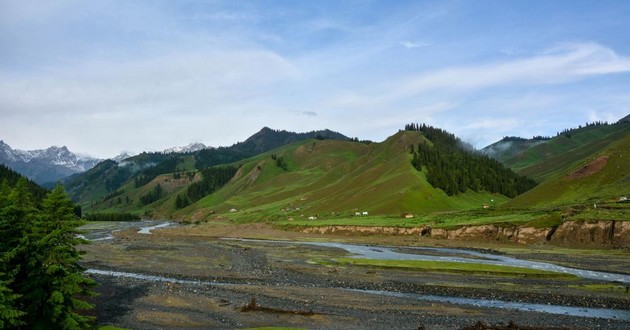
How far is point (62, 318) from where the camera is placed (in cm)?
3231

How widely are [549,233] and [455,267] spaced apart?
46.2 meters

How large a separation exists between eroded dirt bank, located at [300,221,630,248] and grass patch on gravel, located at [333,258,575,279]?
37.8 meters

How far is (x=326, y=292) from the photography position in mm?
57438

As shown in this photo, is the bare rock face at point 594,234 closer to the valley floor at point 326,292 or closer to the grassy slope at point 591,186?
the valley floor at point 326,292

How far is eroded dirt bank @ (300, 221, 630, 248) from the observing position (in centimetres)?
9688

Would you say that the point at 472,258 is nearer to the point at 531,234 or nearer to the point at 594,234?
the point at 531,234

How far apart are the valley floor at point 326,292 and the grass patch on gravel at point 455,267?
541mm

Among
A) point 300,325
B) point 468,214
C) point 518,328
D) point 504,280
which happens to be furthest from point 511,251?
point 300,325

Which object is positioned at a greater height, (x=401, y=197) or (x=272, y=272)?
(x=401, y=197)

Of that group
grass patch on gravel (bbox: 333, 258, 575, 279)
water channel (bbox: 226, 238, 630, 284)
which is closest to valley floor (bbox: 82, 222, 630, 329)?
grass patch on gravel (bbox: 333, 258, 575, 279)

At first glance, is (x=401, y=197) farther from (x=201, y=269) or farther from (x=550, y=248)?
(x=201, y=269)

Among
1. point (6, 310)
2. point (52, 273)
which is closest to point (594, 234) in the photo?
point (52, 273)

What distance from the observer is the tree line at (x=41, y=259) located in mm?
31750

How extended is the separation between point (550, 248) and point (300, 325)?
79.0m
